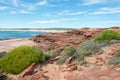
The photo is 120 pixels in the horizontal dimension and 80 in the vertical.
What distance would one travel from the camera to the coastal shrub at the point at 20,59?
15.3 metres

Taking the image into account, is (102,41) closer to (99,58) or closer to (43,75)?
(99,58)

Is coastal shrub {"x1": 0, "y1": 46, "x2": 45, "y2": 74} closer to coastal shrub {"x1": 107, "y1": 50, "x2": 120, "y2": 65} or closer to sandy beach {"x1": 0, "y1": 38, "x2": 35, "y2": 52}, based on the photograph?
coastal shrub {"x1": 107, "y1": 50, "x2": 120, "y2": 65}

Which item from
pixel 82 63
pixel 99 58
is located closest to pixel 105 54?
pixel 99 58

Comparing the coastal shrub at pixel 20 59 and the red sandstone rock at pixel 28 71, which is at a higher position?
the coastal shrub at pixel 20 59

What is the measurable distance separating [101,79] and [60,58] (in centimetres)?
425

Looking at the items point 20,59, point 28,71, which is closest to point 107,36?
point 20,59

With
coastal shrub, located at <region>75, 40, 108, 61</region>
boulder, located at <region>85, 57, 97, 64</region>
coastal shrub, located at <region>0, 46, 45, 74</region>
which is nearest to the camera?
boulder, located at <region>85, 57, 97, 64</region>

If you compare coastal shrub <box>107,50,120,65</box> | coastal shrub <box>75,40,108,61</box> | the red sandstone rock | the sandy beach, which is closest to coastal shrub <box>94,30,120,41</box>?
coastal shrub <box>75,40,108,61</box>

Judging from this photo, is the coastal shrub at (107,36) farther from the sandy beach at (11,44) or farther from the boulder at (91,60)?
the sandy beach at (11,44)

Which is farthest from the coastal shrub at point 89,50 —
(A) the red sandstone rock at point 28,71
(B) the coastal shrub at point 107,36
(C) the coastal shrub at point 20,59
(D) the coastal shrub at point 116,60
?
(A) the red sandstone rock at point 28,71

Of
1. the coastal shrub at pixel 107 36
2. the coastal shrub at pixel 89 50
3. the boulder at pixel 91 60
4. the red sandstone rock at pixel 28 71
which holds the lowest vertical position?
the red sandstone rock at pixel 28 71

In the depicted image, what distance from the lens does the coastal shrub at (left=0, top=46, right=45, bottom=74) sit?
15.3 m

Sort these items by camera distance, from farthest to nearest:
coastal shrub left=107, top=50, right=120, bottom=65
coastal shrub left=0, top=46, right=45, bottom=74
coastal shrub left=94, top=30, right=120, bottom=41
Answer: coastal shrub left=94, top=30, right=120, bottom=41, coastal shrub left=0, top=46, right=45, bottom=74, coastal shrub left=107, top=50, right=120, bottom=65

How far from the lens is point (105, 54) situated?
16.0 meters
